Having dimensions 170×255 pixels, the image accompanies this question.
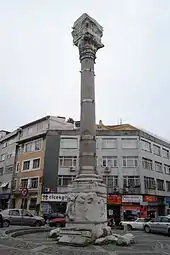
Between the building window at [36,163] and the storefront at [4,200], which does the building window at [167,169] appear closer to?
the building window at [36,163]

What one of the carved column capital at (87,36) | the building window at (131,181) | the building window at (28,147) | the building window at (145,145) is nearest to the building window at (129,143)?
the building window at (145,145)

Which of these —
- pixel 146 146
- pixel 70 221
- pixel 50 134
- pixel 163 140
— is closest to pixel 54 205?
pixel 50 134

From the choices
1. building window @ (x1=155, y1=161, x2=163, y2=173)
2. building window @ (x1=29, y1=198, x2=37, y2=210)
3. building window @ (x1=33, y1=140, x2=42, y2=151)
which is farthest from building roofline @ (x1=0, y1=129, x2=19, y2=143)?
building window @ (x1=155, y1=161, x2=163, y2=173)

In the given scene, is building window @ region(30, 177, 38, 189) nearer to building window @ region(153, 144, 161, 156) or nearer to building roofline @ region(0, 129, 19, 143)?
building roofline @ region(0, 129, 19, 143)

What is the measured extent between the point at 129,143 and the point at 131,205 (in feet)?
28.1

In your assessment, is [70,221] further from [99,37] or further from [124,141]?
[124,141]

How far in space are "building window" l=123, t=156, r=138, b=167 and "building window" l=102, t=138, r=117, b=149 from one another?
2.39m

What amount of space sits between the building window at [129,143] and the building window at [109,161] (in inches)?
93.7

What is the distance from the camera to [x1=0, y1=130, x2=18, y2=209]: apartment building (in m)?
40.7

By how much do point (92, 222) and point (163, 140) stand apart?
113ft

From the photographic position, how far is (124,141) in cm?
3716

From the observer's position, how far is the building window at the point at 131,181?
34406 mm

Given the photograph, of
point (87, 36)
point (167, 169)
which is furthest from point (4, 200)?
point (87, 36)

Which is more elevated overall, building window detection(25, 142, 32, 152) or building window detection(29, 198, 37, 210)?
building window detection(25, 142, 32, 152)
